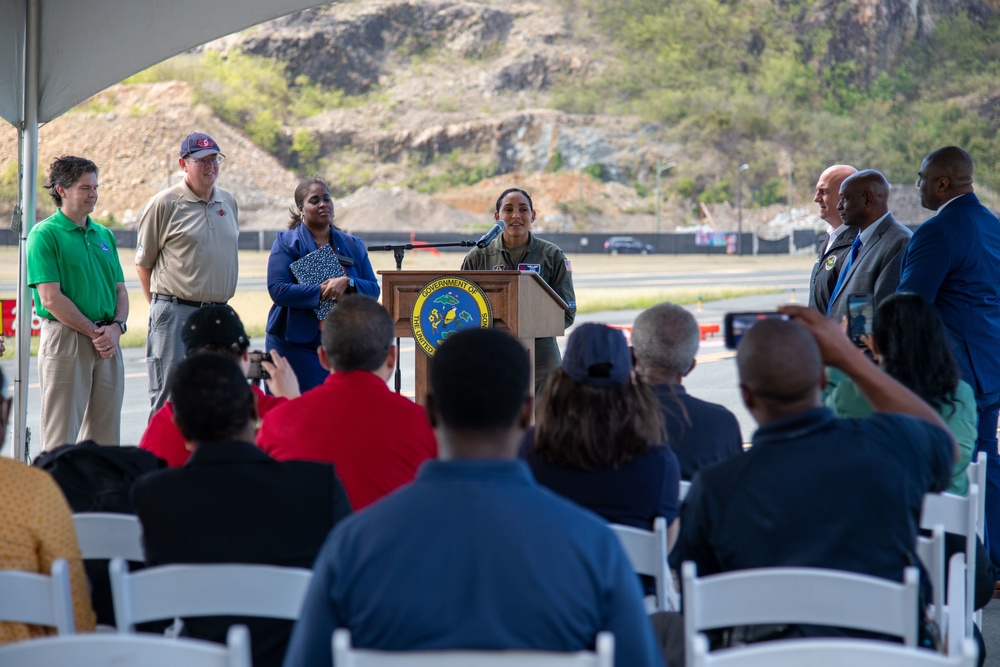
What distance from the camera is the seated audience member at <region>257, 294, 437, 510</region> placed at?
96.0 inches

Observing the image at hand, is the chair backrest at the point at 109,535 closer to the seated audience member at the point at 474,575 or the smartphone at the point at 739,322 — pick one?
the seated audience member at the point at 474,575

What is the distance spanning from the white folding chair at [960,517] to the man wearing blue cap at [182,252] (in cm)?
359

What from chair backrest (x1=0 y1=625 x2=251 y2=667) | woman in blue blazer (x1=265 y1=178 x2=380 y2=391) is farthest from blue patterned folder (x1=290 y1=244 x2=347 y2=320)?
chair backrest (x1=0 y1=625 x2=251 y2=667)


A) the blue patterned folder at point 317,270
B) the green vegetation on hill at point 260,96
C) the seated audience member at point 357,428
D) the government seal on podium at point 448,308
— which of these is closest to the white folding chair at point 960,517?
the seated audience member at point 357,428

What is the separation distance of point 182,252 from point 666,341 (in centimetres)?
305

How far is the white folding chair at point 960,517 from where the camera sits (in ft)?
7.82

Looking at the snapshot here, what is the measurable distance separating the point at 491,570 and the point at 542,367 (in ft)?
13.0

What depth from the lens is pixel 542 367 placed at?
530 cm

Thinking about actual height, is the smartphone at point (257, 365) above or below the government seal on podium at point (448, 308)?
below

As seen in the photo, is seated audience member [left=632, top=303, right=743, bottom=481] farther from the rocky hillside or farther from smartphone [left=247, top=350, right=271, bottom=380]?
the rocky hillside

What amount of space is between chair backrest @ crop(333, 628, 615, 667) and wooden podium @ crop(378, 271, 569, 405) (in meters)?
3.30

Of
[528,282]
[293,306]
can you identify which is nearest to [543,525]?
[528,282]

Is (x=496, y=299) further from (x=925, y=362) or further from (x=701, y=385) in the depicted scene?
(x=701, y=385)

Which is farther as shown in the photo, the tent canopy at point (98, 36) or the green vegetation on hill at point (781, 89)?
the green vegetation on hill at point (781, 89)
